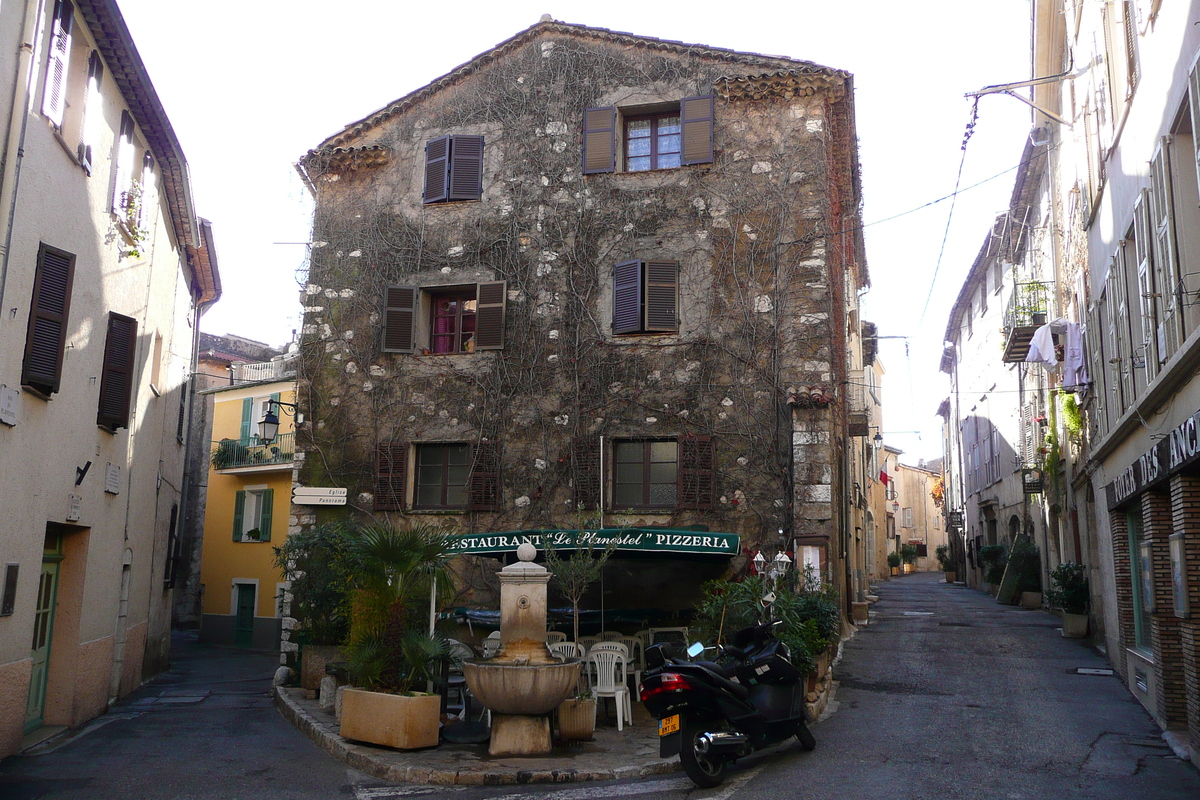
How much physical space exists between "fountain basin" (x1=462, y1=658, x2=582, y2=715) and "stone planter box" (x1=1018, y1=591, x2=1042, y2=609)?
58.2 ft

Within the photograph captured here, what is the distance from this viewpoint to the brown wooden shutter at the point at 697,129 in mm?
14930

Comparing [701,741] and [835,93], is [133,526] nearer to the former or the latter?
[701,741]

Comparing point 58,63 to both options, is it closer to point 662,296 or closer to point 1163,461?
point 662,296

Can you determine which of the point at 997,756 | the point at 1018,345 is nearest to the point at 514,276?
the point at 997,756

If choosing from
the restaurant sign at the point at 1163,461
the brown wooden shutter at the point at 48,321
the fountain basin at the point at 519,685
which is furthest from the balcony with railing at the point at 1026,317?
the brown wooden shutter at the point at 48,321

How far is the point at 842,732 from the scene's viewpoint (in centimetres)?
947

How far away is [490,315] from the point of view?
50.1 ft

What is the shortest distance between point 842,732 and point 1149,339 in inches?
187

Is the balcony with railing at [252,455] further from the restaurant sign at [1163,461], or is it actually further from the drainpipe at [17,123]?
the restaurant sign at [1163,461]

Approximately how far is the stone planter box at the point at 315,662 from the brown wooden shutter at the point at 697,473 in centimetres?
521

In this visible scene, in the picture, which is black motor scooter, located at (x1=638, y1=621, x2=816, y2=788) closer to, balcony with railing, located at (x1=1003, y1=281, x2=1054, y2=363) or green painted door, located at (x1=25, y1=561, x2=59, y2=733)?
green painted door, located at (x1=25, y1=561, x2=59, y2=733)

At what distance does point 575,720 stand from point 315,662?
18.2 ft

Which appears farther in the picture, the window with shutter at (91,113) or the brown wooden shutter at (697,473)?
the brown wooden shutter at (697,473)

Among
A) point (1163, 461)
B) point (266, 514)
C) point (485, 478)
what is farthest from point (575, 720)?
point (266, 514)
